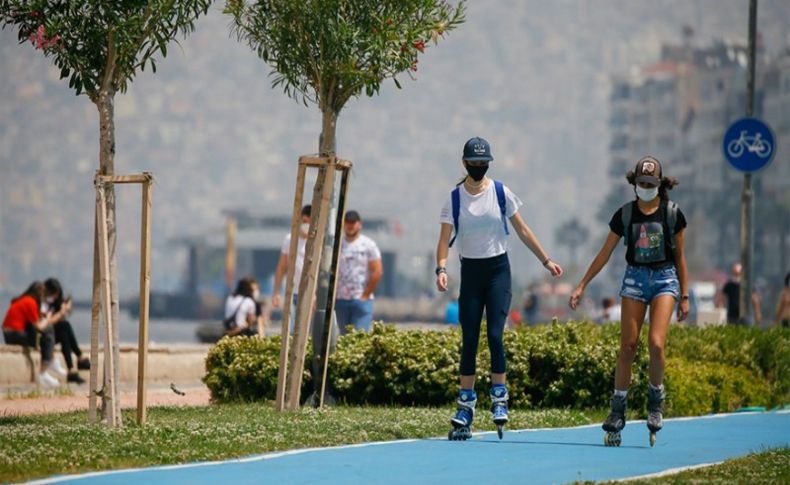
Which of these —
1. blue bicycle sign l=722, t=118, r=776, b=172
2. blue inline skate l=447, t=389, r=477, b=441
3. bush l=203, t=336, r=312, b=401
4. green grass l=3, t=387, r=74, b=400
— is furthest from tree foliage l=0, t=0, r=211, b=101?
blue bicycle sign l=722, t=118, r=776, b=172

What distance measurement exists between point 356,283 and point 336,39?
5.68 metres

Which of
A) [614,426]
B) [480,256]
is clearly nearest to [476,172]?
[480,256]

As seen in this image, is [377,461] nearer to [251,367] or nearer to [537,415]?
[537,415]

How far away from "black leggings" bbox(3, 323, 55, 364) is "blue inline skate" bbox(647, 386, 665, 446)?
14064mm

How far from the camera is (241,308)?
26516 mm

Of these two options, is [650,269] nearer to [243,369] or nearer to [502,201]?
[502,201]

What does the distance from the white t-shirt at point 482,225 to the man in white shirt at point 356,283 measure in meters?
7.20

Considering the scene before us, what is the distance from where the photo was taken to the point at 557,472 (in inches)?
436

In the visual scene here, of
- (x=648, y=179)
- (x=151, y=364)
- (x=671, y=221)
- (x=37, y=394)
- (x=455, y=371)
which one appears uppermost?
(x=648, y=179)

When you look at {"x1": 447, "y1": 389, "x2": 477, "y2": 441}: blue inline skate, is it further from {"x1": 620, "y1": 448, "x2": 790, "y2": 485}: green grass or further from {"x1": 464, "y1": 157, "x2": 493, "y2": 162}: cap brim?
{"x1": 620, "y1": 448, "x2": 790, "y2": 485}: green grass

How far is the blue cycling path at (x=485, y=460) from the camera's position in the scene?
10336mm

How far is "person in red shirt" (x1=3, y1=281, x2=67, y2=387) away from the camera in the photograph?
25672 mm

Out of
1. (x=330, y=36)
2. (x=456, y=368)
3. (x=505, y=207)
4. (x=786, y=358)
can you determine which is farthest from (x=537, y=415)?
(x=786, y=358)

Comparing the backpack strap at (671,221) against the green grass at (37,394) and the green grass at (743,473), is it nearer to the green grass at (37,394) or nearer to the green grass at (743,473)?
the green grass at (743,473)
